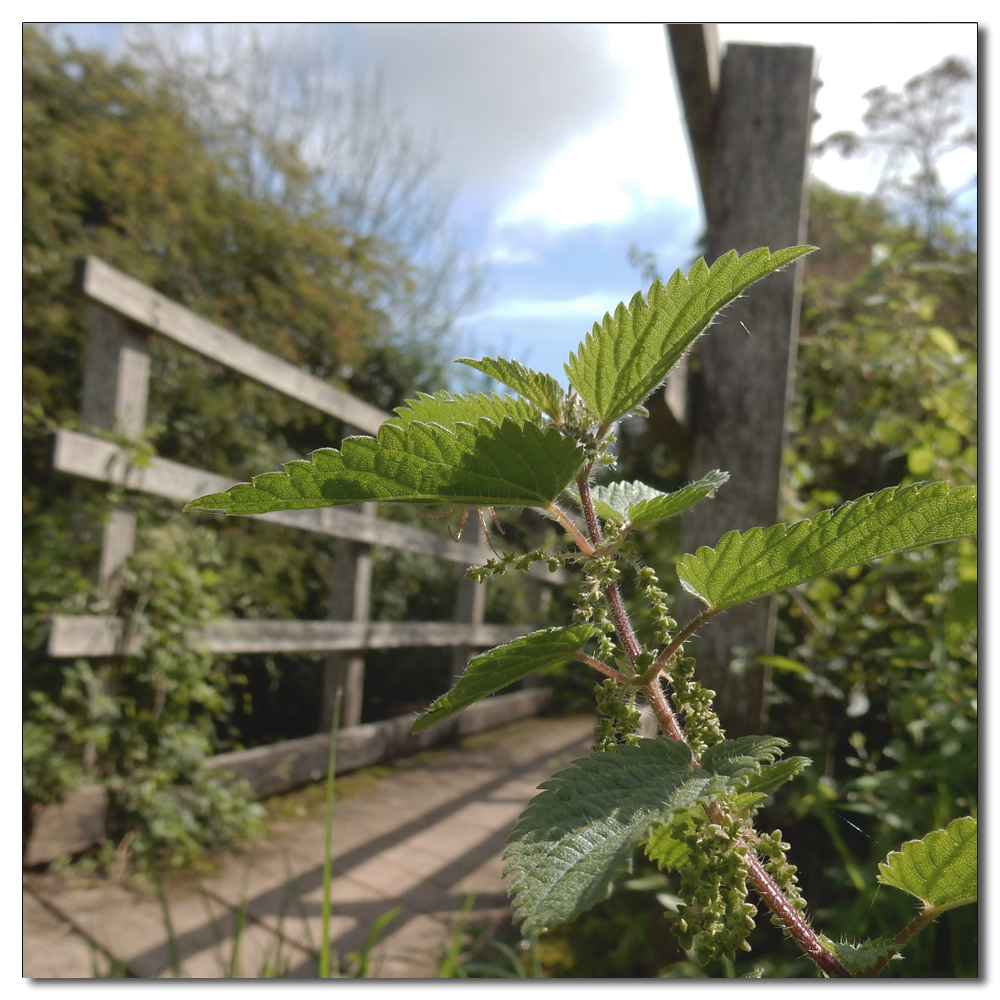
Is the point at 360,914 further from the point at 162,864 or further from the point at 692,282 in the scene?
the point at 692,282

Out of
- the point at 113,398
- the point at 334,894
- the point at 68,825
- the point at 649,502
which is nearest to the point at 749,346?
the point at 649,502

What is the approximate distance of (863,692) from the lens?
51.4 inches

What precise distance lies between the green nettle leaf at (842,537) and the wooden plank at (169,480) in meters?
0.84

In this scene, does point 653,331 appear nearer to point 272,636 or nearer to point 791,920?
point 791,920

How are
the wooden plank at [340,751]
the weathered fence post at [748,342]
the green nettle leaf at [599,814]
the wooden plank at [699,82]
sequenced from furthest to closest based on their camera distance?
the wooden plank at [340,751]
the weathered fence post at [748,342]
the wooden plank at [699,82]
the green nettle leaf at [599,814]

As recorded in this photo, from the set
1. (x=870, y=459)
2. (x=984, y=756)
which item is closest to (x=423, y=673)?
(x=870, y=459)

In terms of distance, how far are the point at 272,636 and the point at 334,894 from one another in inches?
25.5

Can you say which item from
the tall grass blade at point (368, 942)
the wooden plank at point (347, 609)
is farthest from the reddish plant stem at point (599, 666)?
the wooden plank at point (347, 609)

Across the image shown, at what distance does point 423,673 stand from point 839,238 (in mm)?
2101

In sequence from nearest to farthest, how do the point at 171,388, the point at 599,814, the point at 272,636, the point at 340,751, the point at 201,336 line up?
the point at 599,814 < the point at 201,336 < the point at 272,636 < the point at 340,751 < the point at 171,388

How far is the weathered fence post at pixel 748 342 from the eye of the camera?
124 cm

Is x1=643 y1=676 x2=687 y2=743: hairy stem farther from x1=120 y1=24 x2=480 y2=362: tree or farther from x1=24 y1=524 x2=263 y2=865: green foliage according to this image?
x1=120 y1=24 x2=480 y2=362: tree

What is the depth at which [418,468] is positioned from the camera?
0.18 m

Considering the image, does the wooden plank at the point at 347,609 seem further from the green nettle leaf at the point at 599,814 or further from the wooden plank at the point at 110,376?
the green nettle leaf at the point at 599,814
